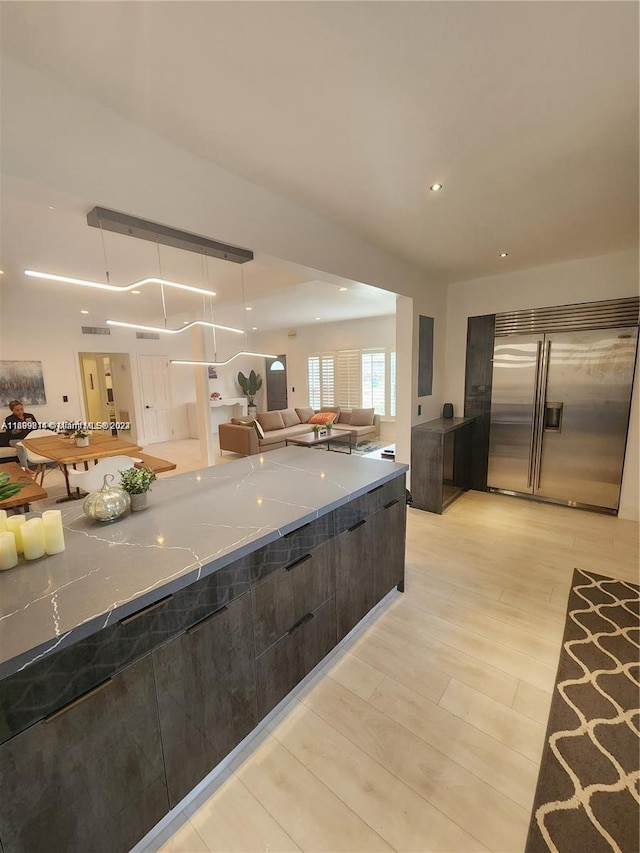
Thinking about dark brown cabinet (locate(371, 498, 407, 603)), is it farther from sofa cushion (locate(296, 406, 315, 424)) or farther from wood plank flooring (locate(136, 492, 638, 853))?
sofa cushion (locate(296, 406, 315, 424))

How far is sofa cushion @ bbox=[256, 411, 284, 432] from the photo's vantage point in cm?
725

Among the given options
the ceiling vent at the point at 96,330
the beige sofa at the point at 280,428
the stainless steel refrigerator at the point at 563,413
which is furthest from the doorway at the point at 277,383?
the stainless steel refrigerator at the point at 563,413

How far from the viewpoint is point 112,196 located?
156 cm

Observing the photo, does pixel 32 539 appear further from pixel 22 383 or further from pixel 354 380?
pixel 354 380

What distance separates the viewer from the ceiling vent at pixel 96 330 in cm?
676

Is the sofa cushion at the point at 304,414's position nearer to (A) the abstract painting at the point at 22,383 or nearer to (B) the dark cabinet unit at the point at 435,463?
(B) the dark cabinet unit at the point at 435,463

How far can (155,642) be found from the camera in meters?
1.10

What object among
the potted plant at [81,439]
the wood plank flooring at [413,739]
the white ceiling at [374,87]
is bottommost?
the wood plank flooring at [413,739]

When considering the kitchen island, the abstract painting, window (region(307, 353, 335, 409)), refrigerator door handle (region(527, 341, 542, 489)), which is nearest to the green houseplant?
window (region(307, 353, 335, 409))

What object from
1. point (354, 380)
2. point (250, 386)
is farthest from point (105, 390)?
point (354, 380)

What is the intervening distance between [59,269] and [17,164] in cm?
329

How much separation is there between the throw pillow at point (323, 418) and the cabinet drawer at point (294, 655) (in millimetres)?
6233

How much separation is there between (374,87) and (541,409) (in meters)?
3.61

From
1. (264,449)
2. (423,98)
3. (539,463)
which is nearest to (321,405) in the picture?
(264,449)
